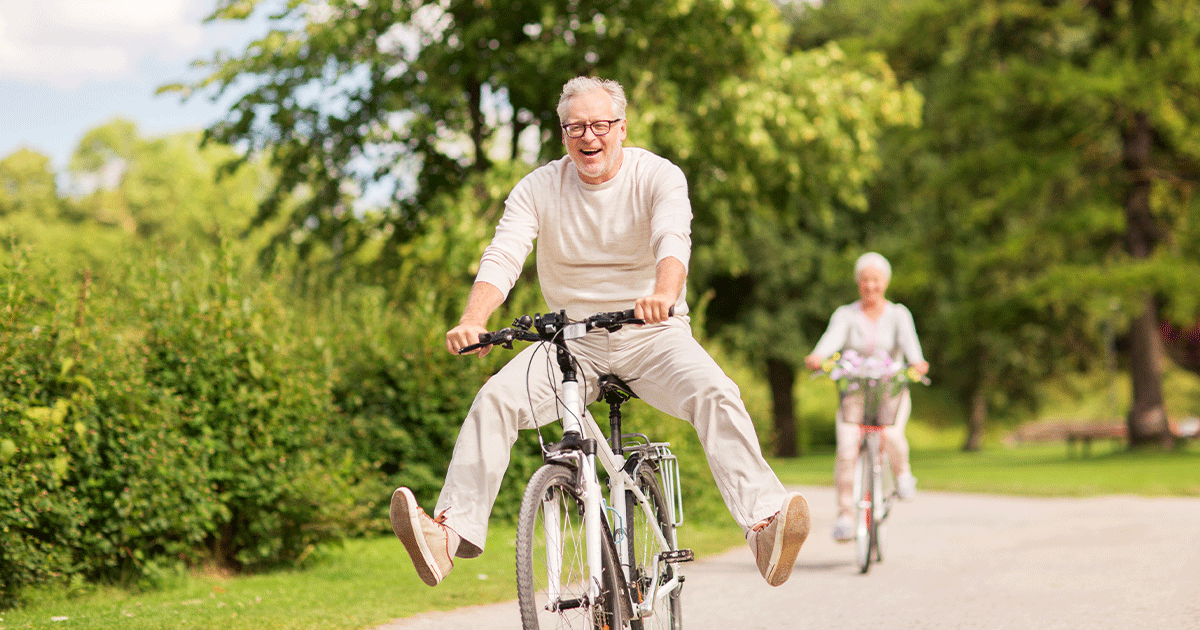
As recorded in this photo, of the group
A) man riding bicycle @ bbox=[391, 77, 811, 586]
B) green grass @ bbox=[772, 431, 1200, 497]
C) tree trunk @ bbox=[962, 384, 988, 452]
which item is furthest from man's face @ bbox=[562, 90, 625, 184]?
tree trunk @ bbox=[962, 384, 988, 452]

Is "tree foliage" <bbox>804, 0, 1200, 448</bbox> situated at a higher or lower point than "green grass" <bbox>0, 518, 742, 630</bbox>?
higher

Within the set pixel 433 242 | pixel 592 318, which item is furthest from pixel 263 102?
pixel 592 318

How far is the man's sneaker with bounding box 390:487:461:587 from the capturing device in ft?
11.8

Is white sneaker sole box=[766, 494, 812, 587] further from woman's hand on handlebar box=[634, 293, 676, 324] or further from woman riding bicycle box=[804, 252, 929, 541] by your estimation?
woman riding bicycle box=[804, 252, 929, 541]

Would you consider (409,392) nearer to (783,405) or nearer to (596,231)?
(596,231)

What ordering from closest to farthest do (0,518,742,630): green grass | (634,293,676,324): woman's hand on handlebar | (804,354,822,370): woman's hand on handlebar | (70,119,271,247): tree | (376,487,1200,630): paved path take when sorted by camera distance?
(634,293,676,324): woman's hand on handlebar → (0,518,742,630): green grass → (376,487,1200,630): paved path → (804,354,822,370): woman's hand on handlebar → (70,119,271,247): tree

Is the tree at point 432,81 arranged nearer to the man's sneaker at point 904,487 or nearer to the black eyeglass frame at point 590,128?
the man's sneaker at point 904,487

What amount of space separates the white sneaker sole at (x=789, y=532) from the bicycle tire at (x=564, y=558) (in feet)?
1.70

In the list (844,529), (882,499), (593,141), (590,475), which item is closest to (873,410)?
(882,499)

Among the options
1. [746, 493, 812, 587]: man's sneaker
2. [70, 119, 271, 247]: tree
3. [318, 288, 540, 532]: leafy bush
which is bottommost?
[746, 493, 812, 587]: man's sneaker

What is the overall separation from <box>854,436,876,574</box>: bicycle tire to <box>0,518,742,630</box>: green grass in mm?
2239

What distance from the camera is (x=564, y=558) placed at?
3744 mm

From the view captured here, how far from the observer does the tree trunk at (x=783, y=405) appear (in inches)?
1213

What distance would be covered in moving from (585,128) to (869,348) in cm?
446
